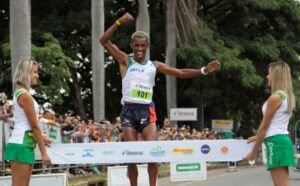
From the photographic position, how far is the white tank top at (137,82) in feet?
31.0

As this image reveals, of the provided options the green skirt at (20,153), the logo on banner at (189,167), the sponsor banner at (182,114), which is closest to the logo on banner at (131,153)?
the green skirt at (20,153)

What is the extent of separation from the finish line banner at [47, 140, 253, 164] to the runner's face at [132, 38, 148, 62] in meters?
1.22

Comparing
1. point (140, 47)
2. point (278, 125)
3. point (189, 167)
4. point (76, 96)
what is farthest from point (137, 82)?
point (76, 96)

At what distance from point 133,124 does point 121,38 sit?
3160cm

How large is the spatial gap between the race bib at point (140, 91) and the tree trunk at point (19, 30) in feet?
35.6

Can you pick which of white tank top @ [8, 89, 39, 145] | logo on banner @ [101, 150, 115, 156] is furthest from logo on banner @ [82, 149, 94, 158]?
white tank top @ [8, 89, 39, 145]

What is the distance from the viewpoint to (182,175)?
14.0m

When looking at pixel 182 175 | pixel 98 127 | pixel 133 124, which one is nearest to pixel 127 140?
pixel 133 124

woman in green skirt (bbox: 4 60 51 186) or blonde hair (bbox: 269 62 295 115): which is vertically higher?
blonde hair (bbox: 269 62 295 115)

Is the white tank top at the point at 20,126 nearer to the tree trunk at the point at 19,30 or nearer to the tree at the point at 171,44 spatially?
the tree trunk at the point at 19,30

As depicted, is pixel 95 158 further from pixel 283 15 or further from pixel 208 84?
pixel 283 15

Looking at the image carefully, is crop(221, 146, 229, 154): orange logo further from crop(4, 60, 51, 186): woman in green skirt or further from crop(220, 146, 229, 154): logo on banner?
crop(4, 60, 51, 186): woman in green skirt

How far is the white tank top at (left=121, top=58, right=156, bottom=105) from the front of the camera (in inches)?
372

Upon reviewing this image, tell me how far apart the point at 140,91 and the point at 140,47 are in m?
0.63
